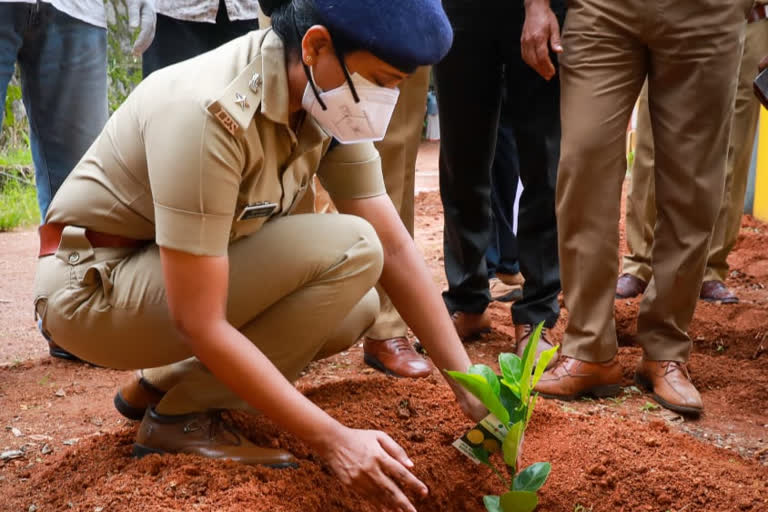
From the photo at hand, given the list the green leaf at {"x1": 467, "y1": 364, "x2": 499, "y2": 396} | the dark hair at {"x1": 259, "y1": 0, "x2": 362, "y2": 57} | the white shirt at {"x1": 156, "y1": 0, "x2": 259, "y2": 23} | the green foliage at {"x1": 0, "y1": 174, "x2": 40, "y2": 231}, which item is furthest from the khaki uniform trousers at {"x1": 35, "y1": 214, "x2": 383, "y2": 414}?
the green foliage at {"x1": 0, "y1": 174, "x2": 40, "y2": 231}

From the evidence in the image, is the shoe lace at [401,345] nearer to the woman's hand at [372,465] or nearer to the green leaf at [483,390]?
the green leaf at [483,390]

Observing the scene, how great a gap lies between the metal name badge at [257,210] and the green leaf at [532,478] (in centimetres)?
78

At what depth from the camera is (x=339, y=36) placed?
155cm

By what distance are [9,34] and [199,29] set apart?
0.69 meters

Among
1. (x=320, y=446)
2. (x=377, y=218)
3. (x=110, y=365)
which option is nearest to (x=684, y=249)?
(x=377, y=218)

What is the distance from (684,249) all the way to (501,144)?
1625 millimetres

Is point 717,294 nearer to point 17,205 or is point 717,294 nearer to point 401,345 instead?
point 401,345

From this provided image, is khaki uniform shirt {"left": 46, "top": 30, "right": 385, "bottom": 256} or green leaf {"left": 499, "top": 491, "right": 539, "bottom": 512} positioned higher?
khaki uniform shirt {"left": 46, "top": 30, "right": 385, "bottom": 256}

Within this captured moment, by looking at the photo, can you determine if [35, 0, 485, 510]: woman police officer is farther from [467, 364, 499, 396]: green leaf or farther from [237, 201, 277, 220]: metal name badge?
[467, 364, 499, 396]: green leaf

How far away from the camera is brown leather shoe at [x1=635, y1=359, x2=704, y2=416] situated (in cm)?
254

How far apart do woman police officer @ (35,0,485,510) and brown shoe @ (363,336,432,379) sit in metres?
0.50

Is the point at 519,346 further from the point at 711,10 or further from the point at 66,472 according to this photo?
the point at 66,472

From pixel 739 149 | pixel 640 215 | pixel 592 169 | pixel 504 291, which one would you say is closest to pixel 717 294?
pixel 640 215

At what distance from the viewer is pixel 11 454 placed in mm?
2201
